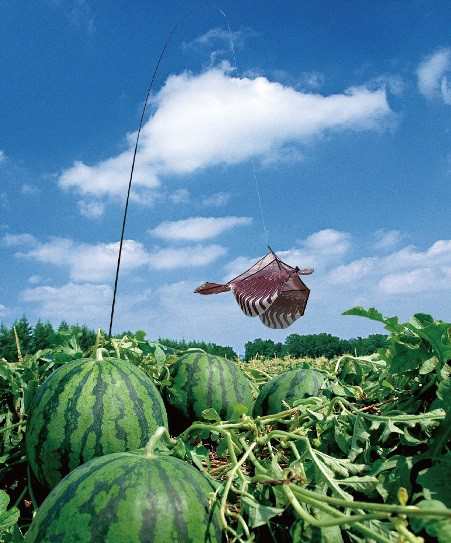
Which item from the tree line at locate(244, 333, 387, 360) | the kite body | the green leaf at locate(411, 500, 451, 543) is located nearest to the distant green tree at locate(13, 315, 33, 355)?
the tree line at locate(244, 333, 387, 360)

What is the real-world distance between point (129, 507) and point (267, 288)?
2839 millimetres

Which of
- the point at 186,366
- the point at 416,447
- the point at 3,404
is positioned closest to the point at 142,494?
the point at 416,447

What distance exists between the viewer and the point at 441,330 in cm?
198

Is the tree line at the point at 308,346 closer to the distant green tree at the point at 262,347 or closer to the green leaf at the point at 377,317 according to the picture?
the distant green tree at the point at 262,347

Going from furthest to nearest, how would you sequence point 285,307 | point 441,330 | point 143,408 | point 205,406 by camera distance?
point 285,307 → point 205,406 → point 143,408 → point 441,330

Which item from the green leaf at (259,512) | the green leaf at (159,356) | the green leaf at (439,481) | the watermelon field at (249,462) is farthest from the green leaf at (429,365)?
the green leaf at (159,356)

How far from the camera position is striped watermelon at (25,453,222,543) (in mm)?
1659

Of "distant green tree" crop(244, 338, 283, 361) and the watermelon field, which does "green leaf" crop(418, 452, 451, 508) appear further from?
"distant green tree" crop(244, 338, 283, 361)

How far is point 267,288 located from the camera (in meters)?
4.43

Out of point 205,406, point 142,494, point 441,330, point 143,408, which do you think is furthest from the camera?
point 205,406

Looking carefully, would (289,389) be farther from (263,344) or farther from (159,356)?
(263,344)

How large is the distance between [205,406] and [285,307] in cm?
135

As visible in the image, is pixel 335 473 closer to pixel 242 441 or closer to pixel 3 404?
pixel 242 441

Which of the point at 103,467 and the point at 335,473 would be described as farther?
the point at 335,473
